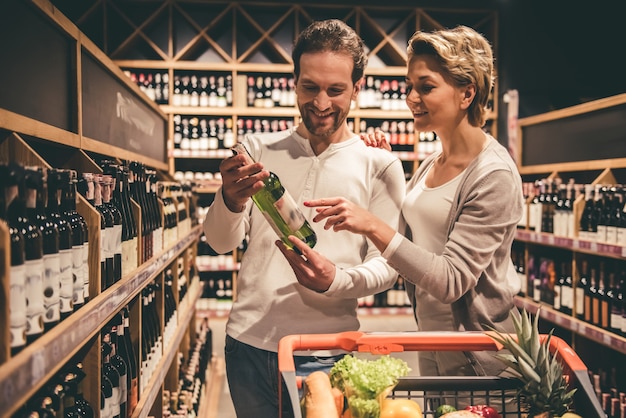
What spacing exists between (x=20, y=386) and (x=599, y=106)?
423 centimetres

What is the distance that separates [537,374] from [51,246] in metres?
1.04

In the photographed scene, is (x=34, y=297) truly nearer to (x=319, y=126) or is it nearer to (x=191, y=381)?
(x=319, y=126)

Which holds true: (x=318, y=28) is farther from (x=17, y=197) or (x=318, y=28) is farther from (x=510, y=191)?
(x=17, y=197)

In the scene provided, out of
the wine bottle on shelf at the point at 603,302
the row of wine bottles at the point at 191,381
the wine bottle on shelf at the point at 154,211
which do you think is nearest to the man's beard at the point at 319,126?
the wine bottle on shelf at the point at 154,211

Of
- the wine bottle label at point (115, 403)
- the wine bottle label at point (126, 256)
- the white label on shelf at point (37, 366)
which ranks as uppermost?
the wine bottle label at point (126, 256)

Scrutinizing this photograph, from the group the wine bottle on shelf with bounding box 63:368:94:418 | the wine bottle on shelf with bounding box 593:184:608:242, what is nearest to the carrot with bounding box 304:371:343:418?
the wine bottle on shelf with bounding box 63:368:94:418

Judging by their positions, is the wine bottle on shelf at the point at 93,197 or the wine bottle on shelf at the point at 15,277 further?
the wine bottle on shelf at the point at 93,197

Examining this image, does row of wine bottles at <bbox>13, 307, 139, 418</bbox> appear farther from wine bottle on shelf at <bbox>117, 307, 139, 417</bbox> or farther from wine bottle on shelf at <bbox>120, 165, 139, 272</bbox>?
wine bottle on shelf at <bbox>120, 165, 139, 272</bbox>

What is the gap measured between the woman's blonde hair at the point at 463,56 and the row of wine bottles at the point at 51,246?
1.01 metres

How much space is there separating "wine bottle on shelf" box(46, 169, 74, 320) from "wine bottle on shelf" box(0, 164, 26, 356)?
0.19 meters

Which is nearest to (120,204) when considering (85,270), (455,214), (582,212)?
(85,270)

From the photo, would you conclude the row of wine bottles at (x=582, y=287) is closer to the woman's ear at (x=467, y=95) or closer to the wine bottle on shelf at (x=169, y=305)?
the woman's ear at (x=467, y=95)

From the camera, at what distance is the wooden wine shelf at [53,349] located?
821 mm

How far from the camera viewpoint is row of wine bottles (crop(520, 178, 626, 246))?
3.54 metres
